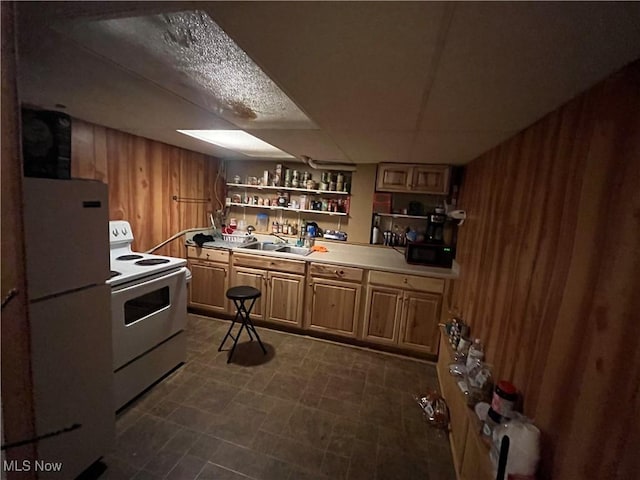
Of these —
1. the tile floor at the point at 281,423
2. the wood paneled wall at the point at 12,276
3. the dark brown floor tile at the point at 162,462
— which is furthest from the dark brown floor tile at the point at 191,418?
the wood paneled wall at the point at 12,276

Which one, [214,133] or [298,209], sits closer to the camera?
[214,133]

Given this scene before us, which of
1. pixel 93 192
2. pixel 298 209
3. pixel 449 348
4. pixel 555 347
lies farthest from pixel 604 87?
pixel 298 209

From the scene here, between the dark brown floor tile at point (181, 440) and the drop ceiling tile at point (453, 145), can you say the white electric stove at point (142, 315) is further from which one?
the drop ceiling tile at point (453, 145)

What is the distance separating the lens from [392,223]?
3.39 meters

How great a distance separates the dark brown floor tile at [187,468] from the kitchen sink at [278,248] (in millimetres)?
2092

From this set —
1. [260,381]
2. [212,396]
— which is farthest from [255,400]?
[212,396]

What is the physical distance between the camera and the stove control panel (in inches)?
91.5

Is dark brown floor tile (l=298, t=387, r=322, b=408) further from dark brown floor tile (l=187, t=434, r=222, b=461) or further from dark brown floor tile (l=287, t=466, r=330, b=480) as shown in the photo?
dark brown floor tile (l=187, t=434, r=222, b=461)

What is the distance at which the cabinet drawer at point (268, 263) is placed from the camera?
301 cm

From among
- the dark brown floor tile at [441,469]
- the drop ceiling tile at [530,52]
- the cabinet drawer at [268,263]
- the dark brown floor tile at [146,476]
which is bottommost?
the dark brown floor tile at [146,476]

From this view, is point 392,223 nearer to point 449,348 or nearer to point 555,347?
point 449,348

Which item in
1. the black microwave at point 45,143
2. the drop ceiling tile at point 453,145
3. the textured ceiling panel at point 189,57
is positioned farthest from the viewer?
the drop ceiling tile at point 453,145

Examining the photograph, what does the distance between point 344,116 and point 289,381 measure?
81.7 inches

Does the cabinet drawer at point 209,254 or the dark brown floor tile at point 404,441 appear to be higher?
the cabinet drawer at point 209,254
